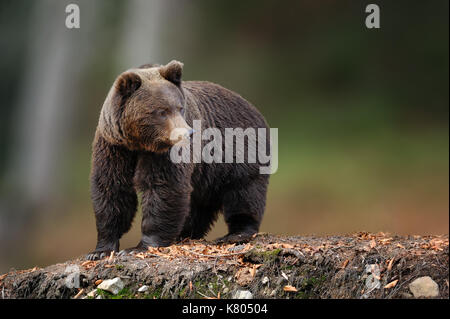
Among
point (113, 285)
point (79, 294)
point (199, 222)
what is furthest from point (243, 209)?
point (79, 294)

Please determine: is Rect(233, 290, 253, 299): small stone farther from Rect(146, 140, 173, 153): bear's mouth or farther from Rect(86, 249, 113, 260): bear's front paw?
Rect(86, 249, 113, 260): bear's front paw

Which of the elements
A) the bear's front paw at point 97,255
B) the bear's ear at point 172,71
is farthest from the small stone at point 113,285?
the bear's ear at point 172,71

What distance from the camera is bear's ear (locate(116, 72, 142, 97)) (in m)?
5.54

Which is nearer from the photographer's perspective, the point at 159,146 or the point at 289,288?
the point at 289,288

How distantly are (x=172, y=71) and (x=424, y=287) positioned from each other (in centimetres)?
300

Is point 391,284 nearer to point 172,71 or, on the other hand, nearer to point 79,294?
point 79,294

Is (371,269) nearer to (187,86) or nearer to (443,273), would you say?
(443,273)

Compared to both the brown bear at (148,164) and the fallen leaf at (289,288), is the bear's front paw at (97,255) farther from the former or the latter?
the fallen leaf at (289,288)

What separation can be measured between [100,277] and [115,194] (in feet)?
3.55

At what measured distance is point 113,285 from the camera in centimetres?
485

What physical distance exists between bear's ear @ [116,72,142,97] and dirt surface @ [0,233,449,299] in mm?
1464

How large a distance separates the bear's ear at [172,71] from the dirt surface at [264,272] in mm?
1590
